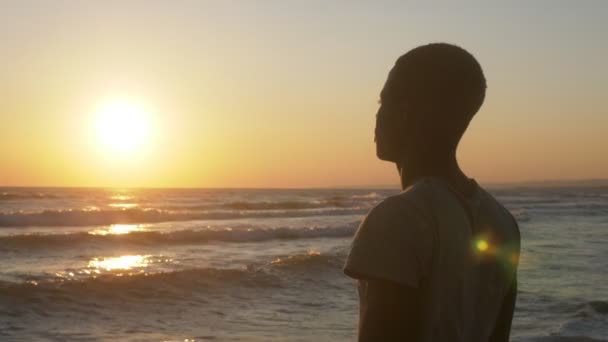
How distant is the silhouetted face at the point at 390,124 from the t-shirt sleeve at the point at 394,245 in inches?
9.5

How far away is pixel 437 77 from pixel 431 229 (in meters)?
0.37

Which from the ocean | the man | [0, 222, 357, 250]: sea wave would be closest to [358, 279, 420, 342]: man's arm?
the man

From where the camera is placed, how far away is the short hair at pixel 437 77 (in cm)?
170

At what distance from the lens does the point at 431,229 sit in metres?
1.52

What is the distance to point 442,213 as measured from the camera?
1.56 metres

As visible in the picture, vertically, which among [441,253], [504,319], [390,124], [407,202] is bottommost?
[504,319]

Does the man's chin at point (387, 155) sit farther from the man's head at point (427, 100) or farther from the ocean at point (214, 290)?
the ocean at point (214, 290)

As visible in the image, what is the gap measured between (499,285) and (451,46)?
0.56m

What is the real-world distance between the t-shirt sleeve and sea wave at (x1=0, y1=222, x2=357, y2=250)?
18.2 metres

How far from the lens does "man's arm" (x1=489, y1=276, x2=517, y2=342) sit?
1945 millimetres

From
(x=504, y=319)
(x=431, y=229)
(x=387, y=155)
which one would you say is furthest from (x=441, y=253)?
(x=504, y=319)

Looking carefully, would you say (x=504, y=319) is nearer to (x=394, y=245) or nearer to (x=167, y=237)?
(x=394, y=245)

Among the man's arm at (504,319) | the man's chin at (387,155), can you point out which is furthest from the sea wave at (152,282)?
the man's chin at (387,155)

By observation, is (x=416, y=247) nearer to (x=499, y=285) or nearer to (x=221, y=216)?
(x=499, y=285)
